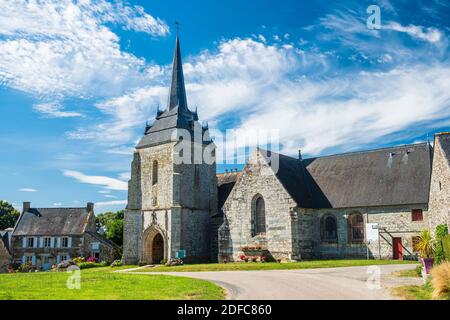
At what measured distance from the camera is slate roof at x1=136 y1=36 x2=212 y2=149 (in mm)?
35500

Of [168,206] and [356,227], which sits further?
[168,206]

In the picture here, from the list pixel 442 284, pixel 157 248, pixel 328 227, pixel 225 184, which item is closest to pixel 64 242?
pixel 157 248

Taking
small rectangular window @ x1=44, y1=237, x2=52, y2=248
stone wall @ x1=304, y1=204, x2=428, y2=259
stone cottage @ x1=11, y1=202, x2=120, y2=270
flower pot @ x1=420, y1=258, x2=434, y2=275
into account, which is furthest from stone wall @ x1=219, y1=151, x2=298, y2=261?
small rectangular window @ x1=44, y1=237, x2=52, y2=248

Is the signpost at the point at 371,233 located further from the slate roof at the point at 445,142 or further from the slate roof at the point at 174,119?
the slate roof at the point at 174,119

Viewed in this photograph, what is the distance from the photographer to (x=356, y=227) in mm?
28203

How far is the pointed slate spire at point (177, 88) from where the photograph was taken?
37781 millimetres

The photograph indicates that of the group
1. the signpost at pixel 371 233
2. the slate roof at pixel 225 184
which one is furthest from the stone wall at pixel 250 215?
the slate roof at pixel 225 184

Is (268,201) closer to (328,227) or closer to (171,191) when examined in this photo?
(328,227)

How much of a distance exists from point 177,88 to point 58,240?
63.9 feet

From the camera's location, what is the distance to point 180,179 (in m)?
33.9

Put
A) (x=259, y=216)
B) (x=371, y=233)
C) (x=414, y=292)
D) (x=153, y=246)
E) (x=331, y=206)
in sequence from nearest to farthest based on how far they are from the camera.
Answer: (x=414, y=292) < (x=371, y=233) < (x=331, y=206) < (x=259, y=216) < (x=153, y=246)

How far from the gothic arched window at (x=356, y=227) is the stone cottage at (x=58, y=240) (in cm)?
2325

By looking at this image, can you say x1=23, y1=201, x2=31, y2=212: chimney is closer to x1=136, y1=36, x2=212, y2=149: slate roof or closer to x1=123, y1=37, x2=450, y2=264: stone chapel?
x1=123, y1=37, x2=450, y2=264: stone chapel
